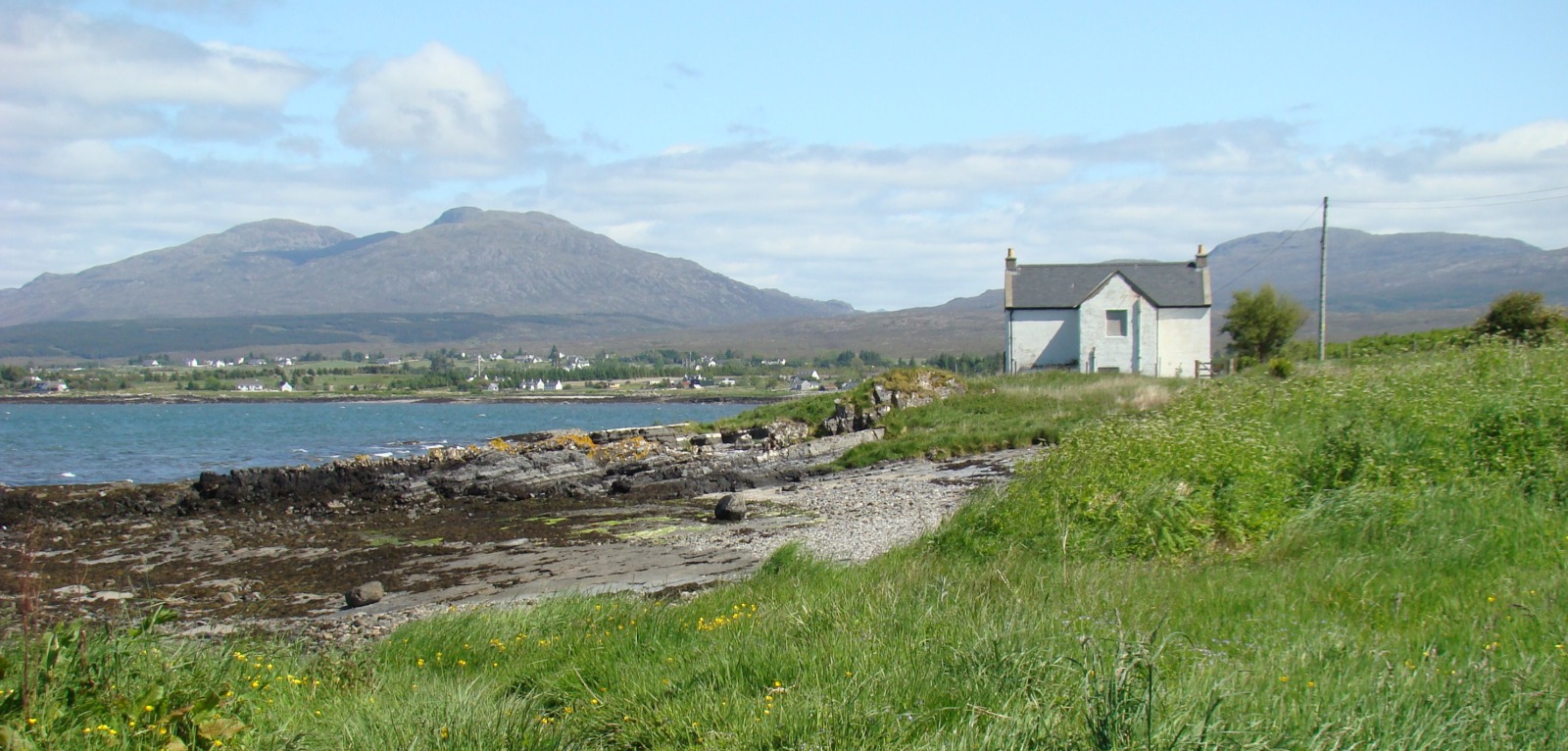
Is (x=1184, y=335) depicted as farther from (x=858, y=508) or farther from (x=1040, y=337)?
(x=858, y=508)

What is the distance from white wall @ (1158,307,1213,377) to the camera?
4309cm

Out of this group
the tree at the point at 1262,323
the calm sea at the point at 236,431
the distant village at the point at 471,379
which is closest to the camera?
the calm sea at the point at 236,431

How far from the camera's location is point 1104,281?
4181cm

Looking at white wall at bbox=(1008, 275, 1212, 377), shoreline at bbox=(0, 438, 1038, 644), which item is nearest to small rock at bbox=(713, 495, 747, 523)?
shoreline at bbox=(0, 438, 1038, 644)

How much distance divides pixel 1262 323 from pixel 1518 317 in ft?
72.6

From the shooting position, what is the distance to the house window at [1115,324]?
42031mm

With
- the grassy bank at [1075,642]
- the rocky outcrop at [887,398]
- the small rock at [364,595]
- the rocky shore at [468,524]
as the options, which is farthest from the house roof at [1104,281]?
the small rock at [364,595]

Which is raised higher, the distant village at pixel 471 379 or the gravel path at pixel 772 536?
the gravel path at pixel 772 536

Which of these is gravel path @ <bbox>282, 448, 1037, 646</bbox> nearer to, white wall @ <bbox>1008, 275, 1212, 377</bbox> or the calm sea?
white wall @ <bbox>1008, 275, 1212, 377</bbox>

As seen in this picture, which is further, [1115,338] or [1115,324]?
[1115,324]

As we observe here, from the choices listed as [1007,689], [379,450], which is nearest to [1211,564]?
[1007,689]

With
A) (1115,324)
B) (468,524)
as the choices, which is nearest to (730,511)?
(468,524)

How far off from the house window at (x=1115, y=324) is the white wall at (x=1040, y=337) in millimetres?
1569

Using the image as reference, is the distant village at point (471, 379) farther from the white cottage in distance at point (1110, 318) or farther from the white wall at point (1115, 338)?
the white wall at point (1115, 338)
